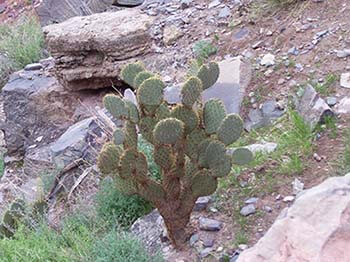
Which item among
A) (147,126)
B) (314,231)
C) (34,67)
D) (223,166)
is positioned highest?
(314,231)

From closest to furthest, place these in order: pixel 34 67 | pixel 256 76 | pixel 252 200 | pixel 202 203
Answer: pixel 252 200
pixel 202 203
pixel 256 76
pixel 34 67

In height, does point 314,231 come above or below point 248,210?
above

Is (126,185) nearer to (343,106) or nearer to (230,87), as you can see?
(343,106)

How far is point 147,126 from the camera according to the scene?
3945mm

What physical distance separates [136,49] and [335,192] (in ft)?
13.9

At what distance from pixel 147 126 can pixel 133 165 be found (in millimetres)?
206

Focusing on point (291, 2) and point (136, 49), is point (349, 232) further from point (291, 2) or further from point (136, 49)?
point (136, 49)

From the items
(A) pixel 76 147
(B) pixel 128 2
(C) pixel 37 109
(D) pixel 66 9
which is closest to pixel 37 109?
(C) pixel 37 109

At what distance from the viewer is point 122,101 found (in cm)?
388

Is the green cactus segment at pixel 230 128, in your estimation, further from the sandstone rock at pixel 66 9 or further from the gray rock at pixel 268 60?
the sandstone rock at pixel 66 9

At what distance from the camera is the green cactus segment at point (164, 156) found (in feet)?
12.8

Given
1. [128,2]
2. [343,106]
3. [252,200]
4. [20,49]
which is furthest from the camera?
[128,2]

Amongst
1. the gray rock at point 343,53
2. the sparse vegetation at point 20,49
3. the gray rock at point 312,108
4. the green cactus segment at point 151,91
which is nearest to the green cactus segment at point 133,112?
the green cactus segment at point 151,91

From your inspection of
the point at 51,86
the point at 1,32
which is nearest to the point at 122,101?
the point at 51,86
